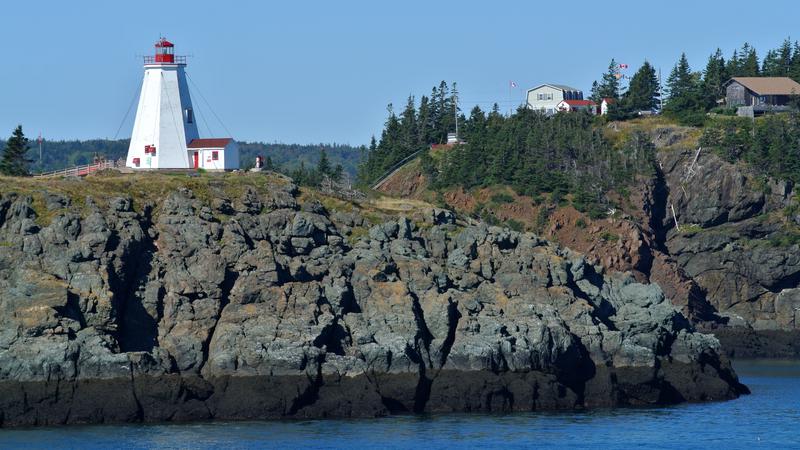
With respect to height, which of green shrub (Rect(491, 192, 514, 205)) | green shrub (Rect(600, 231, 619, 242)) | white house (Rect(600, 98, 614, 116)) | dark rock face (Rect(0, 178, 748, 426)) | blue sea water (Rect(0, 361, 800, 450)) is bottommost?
blue sea water (Rect(0, 361, 800, 450))

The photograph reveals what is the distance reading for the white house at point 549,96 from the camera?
133625mm

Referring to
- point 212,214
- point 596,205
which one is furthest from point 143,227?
point 596,205

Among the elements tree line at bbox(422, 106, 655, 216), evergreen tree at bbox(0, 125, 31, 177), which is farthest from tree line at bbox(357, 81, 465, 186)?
evergreen tree at bbox(0, 125, 31, 177)

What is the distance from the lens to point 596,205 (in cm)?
10462

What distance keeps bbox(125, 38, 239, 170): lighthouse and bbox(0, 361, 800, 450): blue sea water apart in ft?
61.9

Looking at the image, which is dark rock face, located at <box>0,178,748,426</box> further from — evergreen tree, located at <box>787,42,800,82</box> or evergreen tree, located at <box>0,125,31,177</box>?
evergreen tree, located at <box>787,42,800,82</box>

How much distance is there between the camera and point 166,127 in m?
76.7

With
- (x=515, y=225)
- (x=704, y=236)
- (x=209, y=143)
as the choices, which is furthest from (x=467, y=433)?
(x=704, y=236)

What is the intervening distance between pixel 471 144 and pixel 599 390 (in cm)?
4868

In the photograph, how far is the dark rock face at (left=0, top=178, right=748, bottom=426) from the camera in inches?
2394

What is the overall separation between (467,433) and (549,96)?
7684 cm

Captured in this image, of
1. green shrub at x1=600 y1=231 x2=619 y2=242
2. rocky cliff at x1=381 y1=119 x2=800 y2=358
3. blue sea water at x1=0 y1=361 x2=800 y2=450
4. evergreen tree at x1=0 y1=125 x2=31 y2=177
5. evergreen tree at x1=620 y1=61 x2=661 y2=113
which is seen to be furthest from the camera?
evergreen tree at x1=620 y1=61 x2=661 y2=113

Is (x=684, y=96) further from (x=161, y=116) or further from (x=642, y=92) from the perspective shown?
(x=161, y=116)

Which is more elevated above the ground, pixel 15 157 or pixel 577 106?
pixel 577 106
